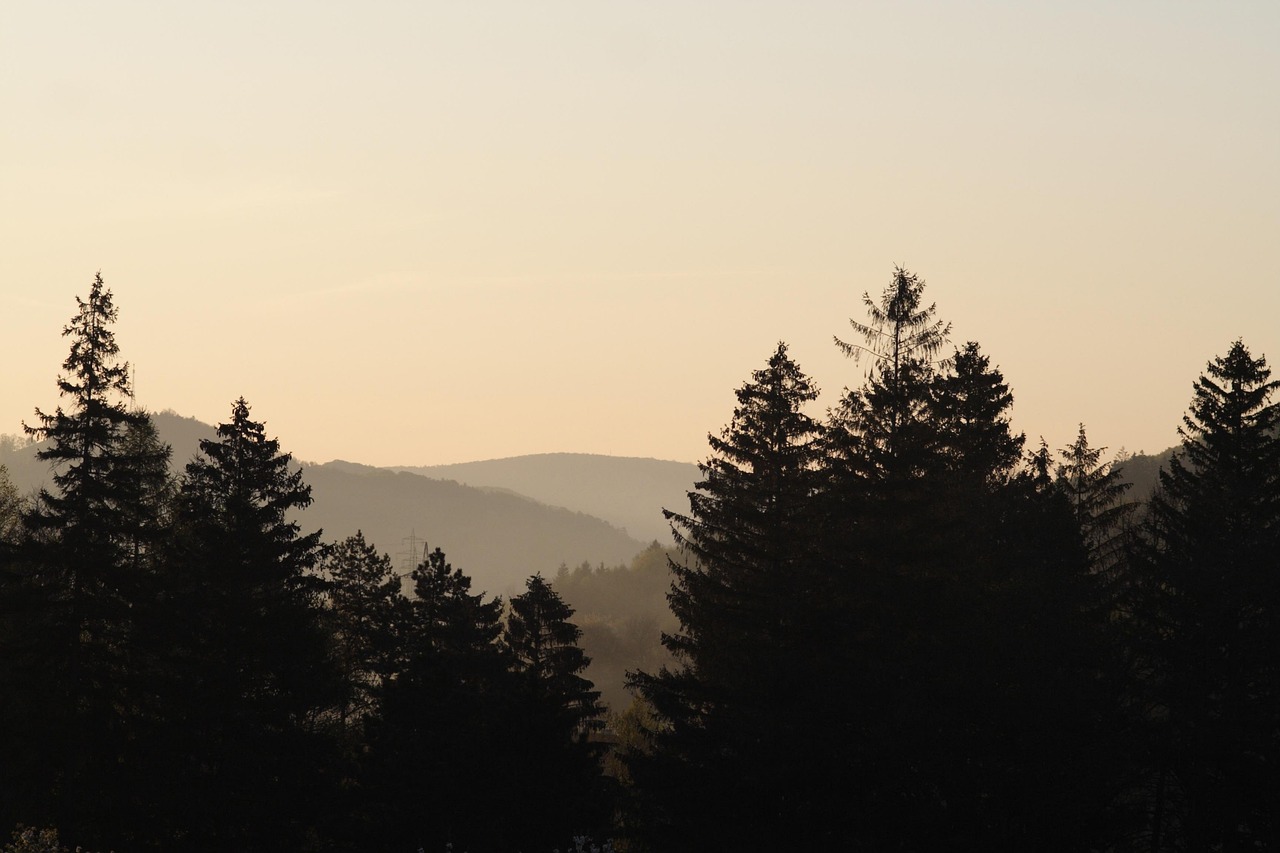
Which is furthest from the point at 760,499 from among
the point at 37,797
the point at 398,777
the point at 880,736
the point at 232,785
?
the point at 37,797

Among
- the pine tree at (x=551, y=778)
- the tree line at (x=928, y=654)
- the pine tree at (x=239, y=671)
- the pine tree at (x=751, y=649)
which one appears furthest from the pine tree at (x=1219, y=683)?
the pine tree at (x=239, y=671)

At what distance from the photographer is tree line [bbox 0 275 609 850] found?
1544 inches

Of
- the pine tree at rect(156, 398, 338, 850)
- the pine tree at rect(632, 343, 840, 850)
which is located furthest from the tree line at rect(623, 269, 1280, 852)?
the pine tree at rect(156, 398, 338, 850)

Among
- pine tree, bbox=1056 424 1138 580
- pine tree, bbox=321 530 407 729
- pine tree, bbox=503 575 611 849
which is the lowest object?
pine tree, bbox=503 575 611 849

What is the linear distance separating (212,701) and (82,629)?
4476 millimetres

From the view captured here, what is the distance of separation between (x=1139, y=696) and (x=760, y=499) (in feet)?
37.8

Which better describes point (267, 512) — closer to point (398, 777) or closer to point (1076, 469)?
point (398, 777)

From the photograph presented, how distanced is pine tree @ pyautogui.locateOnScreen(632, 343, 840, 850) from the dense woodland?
0.10 metres

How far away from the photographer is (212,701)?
39.3 meters

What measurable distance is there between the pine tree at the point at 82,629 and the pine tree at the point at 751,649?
14.9 m

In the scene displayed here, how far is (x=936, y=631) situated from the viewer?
115 feet

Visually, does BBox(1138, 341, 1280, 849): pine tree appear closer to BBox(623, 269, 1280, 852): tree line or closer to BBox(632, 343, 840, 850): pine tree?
→ BBox(623, 269, 1280, 852): tree line

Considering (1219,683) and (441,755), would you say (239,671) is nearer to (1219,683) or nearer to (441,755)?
(441,755)

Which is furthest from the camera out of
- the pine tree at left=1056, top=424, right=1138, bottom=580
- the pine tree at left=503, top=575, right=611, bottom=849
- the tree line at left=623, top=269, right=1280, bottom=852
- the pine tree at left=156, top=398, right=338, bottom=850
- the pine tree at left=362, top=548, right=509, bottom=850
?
the pine tree at left=1056, top=424, right=1138, bottom=580
